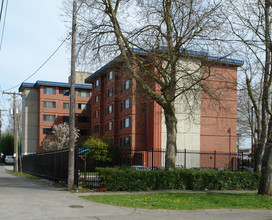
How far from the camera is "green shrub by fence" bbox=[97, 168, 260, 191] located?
17.1m

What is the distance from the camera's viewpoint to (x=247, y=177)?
1941 cm

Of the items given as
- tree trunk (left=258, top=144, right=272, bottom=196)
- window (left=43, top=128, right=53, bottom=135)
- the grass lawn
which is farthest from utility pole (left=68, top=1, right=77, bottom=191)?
window (left=43, top=128, right=53, bottom=135)

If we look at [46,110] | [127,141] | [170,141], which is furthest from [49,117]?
[170,141]

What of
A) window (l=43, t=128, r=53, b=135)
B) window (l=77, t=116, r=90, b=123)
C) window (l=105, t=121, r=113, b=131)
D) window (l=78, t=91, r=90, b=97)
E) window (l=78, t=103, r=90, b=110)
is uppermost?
window (l=78, t=91, r=90, b=97)

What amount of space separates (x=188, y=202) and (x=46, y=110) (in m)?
59.5

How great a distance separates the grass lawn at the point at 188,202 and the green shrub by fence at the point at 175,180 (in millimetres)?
2419

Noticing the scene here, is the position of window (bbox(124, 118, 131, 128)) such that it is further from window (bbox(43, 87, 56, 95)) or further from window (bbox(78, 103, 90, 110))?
window (bbox(43, 87, 56, 95))

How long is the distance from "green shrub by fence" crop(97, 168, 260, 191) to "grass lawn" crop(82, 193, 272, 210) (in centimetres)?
242

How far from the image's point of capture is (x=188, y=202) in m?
13.4

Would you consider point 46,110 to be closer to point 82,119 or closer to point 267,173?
point 82,119

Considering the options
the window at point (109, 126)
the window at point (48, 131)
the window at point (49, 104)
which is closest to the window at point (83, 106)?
the window at point (49, 104)

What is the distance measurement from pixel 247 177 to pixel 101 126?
3931cm

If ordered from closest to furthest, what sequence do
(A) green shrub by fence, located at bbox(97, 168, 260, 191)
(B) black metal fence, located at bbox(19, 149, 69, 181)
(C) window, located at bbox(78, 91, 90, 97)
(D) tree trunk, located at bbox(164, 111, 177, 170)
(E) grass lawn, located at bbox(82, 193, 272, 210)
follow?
(E) grass lawn, located at bbox(82, 193, 272, 210) < (A) green shrub by fence, located at bbox(97, 168, 260, 191) < (D) tree trunk, located at bbox(164, 111, 177, 170) < (B) black metal fence, located at bbox(19, 149, 69, 181) < (C) window, located at bbox(78, 91, 90, 97)

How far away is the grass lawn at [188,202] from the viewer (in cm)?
1245
